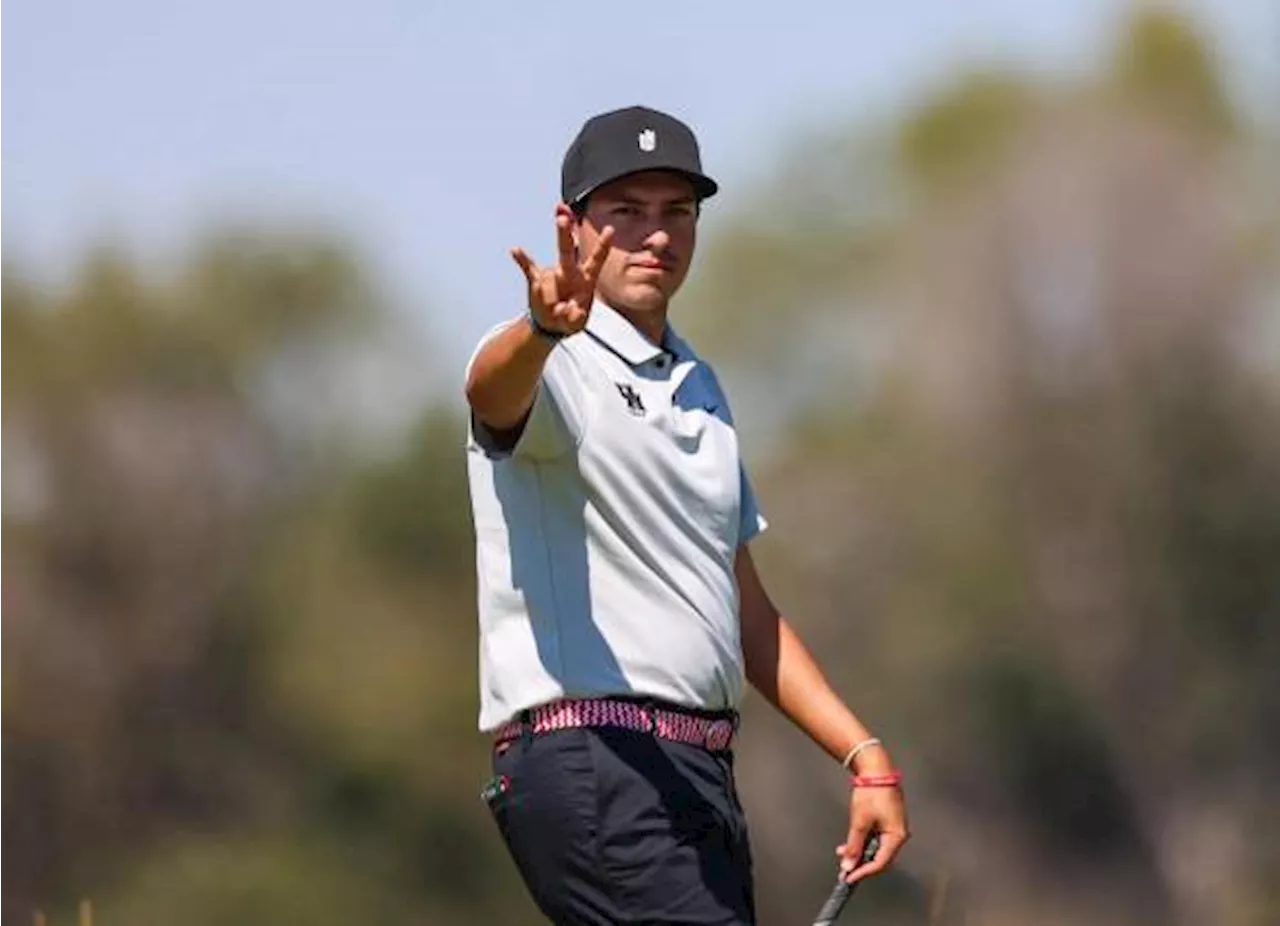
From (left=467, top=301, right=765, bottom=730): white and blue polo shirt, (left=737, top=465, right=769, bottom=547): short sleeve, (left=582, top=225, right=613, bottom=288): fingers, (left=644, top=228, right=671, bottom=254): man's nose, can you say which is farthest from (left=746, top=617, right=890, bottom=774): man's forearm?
(left=582, top=225, right=613, bottom=288): fingers

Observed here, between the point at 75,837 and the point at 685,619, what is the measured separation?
4278 cm

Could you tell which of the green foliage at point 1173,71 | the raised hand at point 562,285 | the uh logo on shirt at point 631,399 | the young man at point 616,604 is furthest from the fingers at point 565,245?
the green foliage at point 1173,71

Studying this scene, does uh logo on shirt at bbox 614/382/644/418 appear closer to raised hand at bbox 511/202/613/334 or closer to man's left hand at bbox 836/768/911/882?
raised hand at bbox 511/202/613/334

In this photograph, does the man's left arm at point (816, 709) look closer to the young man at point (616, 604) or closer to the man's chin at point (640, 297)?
the young man at point (616, 604)

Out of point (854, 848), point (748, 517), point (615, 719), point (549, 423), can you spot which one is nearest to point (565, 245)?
point (549, 423)

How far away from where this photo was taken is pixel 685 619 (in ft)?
23.6

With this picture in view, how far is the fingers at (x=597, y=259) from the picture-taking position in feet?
21.9

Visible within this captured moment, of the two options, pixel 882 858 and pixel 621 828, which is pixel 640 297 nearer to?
pixel 621 828

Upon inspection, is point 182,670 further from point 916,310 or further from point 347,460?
point 916,310

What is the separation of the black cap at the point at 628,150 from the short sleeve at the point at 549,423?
0.37 meters

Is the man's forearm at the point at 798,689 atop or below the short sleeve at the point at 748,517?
below

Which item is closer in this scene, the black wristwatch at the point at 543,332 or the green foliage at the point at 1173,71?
the black wristwatch at the point at 543,332

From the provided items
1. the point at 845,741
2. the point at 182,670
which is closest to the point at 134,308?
the point at 182,670

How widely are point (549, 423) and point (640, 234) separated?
48cm
